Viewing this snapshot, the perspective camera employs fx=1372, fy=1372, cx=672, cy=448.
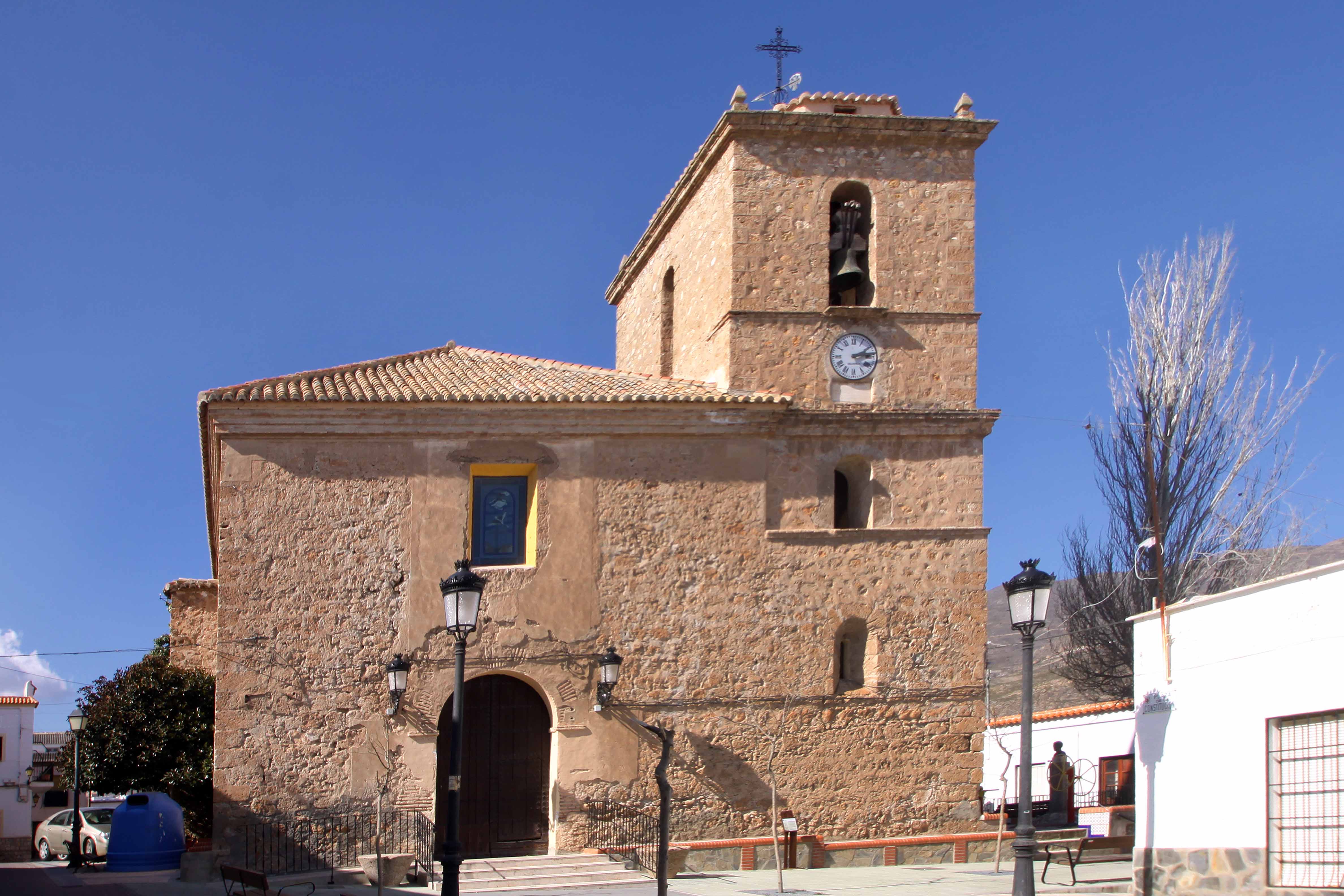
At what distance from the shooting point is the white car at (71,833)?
71.4ft

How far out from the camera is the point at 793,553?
1794cm

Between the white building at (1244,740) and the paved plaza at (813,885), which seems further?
the paved plaza at (813,885)

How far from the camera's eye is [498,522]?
58.1 feet

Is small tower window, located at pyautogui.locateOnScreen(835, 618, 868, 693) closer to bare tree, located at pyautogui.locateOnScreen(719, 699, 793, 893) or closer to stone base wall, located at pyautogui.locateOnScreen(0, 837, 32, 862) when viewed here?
bare tree, located at pyautogui.locateOnScreen(719, 699, 793, 893)

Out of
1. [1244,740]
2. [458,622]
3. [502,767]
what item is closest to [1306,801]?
[1244,740]

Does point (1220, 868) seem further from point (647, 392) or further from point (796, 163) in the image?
point (796, 163)

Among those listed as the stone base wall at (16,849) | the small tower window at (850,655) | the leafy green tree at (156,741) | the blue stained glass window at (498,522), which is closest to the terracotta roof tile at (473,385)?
the blue stained glass window at (498,522)

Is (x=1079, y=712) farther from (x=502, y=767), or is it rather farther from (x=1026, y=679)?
(x=1026, y=679)

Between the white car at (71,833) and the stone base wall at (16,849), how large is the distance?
204 centimetres

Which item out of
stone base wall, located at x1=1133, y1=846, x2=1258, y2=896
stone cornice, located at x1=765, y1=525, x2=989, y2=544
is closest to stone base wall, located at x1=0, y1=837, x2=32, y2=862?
stone cornice, located at x1=765, y1=525, x2=989, y2=544

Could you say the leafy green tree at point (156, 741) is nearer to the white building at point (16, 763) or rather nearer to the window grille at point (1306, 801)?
the window grille at point (1306, 801)

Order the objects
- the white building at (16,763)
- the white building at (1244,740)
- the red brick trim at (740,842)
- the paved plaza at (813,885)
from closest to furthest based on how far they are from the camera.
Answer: the white building at (1244,740)
the paved plaza at (813,885)
the red brick trim at (740,842)
the white building at (16,763)

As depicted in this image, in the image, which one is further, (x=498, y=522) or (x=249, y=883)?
(x=498, y=522)

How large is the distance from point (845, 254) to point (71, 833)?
16439 millimetres
